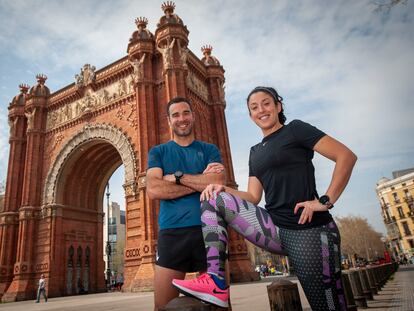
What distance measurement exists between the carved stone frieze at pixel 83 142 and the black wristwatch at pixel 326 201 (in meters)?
15.7

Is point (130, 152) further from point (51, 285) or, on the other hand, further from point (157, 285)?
point (157, 285)

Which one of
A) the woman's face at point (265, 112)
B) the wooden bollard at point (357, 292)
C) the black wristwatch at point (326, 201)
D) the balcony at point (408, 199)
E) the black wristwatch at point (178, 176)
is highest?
the balcony at point (408, 199)

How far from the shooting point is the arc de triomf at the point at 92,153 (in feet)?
53.7

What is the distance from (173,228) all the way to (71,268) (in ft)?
65.4

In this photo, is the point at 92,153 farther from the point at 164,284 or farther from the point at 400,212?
the point at 400,212

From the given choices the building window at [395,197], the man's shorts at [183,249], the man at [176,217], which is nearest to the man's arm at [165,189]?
the man at [176,217]

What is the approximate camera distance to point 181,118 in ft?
9.73

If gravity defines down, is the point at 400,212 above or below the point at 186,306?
above

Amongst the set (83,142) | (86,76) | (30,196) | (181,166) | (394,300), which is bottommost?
(394,300)

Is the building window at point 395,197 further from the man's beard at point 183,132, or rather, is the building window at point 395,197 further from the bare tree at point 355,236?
the man's beard at point 183,132

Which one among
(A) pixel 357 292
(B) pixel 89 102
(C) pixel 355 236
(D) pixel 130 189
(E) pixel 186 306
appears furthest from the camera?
(C) pixel 355 236

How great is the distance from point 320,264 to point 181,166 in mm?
1529

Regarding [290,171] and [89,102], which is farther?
[89,102]

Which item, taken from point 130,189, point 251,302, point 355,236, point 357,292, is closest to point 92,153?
point 130,189
